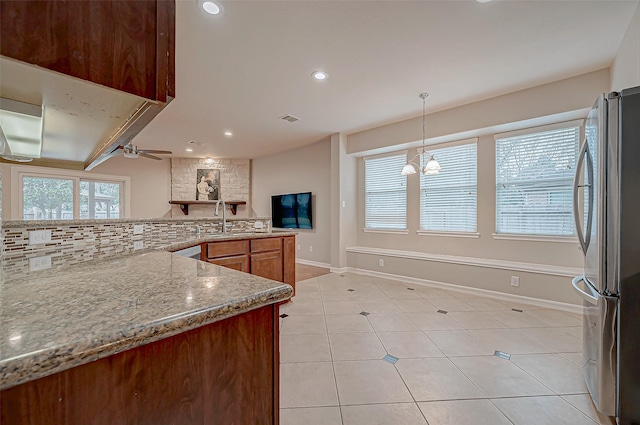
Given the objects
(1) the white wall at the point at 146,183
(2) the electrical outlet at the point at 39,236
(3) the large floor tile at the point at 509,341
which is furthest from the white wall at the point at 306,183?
(2) the electrical outlet at the point at 39,236

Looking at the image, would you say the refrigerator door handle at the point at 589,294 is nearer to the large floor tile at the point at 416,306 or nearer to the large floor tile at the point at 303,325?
the large floor tile at the point at 416,306

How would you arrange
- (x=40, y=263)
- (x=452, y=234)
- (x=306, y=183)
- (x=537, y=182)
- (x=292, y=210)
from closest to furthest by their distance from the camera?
(x=40, y=263)
(x=537, y=182)
(x=452, y=234)
(x=306, y=183)
(x=292, y=210)

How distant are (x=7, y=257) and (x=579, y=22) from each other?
4.03 m

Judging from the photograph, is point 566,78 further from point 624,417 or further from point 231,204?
point 231,204

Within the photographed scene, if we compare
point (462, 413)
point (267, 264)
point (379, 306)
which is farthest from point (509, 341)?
point (267, 264)

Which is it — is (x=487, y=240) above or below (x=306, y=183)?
below

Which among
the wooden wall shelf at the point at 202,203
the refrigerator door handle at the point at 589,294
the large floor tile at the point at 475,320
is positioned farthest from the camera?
the wooden wall shelf at the point at 202,203

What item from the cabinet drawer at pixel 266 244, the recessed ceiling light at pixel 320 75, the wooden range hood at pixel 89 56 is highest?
the recessed ceiling light at pixel 320 75

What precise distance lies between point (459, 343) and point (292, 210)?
170 inches

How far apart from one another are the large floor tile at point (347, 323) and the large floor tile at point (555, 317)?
1855 millimetres

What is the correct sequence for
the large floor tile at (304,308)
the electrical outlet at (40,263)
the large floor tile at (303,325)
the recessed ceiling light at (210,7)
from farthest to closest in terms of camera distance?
the large floor tile at (304,308)
the large floor tile at (303,325)
the recessed ceiling light at (210,7)
the electrical outlet at (40,263)

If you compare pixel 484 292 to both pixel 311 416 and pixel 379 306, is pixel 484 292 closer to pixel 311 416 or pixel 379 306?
pixel 379 306

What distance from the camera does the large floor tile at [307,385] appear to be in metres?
1.59

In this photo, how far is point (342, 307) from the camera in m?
3.11
